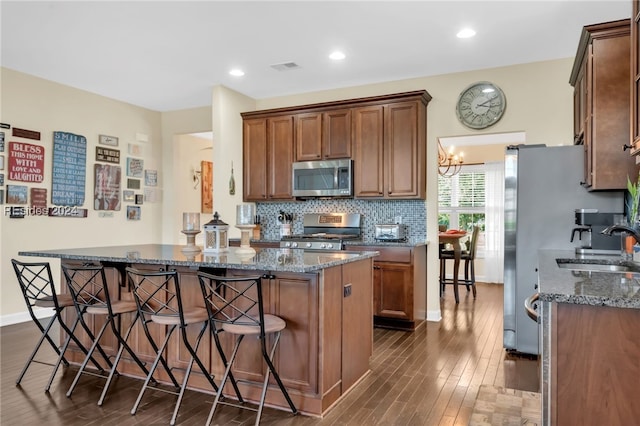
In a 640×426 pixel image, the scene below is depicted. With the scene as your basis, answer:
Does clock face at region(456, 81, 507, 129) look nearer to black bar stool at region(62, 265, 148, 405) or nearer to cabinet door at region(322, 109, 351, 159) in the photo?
cabinet door at region(322, 109, 351, 159)

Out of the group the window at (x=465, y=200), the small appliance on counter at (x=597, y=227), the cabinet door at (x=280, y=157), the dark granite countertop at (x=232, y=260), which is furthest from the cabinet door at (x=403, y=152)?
the window at (x=465, y=200)

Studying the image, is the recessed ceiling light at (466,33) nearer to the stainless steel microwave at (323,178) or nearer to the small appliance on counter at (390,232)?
the stainless steel microwave at (323,178)

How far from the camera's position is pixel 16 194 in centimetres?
479

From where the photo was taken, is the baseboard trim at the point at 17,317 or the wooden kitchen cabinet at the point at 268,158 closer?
the baseboard trim at the point at 17,317

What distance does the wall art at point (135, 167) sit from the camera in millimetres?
6180

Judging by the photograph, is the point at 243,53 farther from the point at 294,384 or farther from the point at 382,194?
the point at 294,384

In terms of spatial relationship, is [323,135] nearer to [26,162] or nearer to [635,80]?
[26,162]

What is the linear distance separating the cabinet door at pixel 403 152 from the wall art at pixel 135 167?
3622 mm

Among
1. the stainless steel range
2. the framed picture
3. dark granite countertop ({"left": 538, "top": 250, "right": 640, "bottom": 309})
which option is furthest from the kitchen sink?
the framed picture

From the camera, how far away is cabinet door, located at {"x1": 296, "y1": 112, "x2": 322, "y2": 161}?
533 cm

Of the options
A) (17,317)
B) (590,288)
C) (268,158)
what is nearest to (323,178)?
(268,158)

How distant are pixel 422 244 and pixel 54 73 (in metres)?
Answer: 4.54

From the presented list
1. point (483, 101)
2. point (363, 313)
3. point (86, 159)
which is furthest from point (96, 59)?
point (483, 101)

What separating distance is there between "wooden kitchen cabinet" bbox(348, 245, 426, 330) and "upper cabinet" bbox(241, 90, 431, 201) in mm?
686
